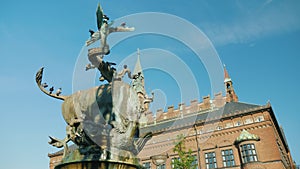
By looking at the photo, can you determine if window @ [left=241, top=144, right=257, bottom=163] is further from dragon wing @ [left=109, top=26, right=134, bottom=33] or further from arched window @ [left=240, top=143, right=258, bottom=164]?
dragon wing @ [left=109, top=26, right=134, bottom=33]

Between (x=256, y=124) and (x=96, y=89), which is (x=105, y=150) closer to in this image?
(x=96, y=89)

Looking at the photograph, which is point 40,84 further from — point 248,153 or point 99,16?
point 248,153

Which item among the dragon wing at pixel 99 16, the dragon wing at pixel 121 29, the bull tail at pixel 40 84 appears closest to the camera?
the dragon wing at pixel 121 29

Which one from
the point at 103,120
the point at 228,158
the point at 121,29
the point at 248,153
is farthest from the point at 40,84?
the point at 228,158

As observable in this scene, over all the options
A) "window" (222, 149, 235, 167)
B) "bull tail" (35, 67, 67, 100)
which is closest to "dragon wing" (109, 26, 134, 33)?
"bull tail" (35, 67, 67, 100)

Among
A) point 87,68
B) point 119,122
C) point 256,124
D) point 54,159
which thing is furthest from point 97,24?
point 54,159

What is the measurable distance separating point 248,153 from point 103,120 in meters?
27.4

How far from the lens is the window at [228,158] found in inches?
1131

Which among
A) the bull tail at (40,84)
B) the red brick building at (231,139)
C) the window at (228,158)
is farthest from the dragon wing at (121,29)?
the window at (228,158)

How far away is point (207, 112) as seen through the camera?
3712cm

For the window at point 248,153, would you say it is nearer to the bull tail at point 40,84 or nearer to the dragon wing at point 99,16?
the bull tail at point 40,84

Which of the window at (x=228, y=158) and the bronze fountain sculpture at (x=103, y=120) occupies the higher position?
the window at (x=228, y=158)

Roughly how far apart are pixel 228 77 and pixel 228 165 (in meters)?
26.8

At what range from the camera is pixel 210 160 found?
30391mm
